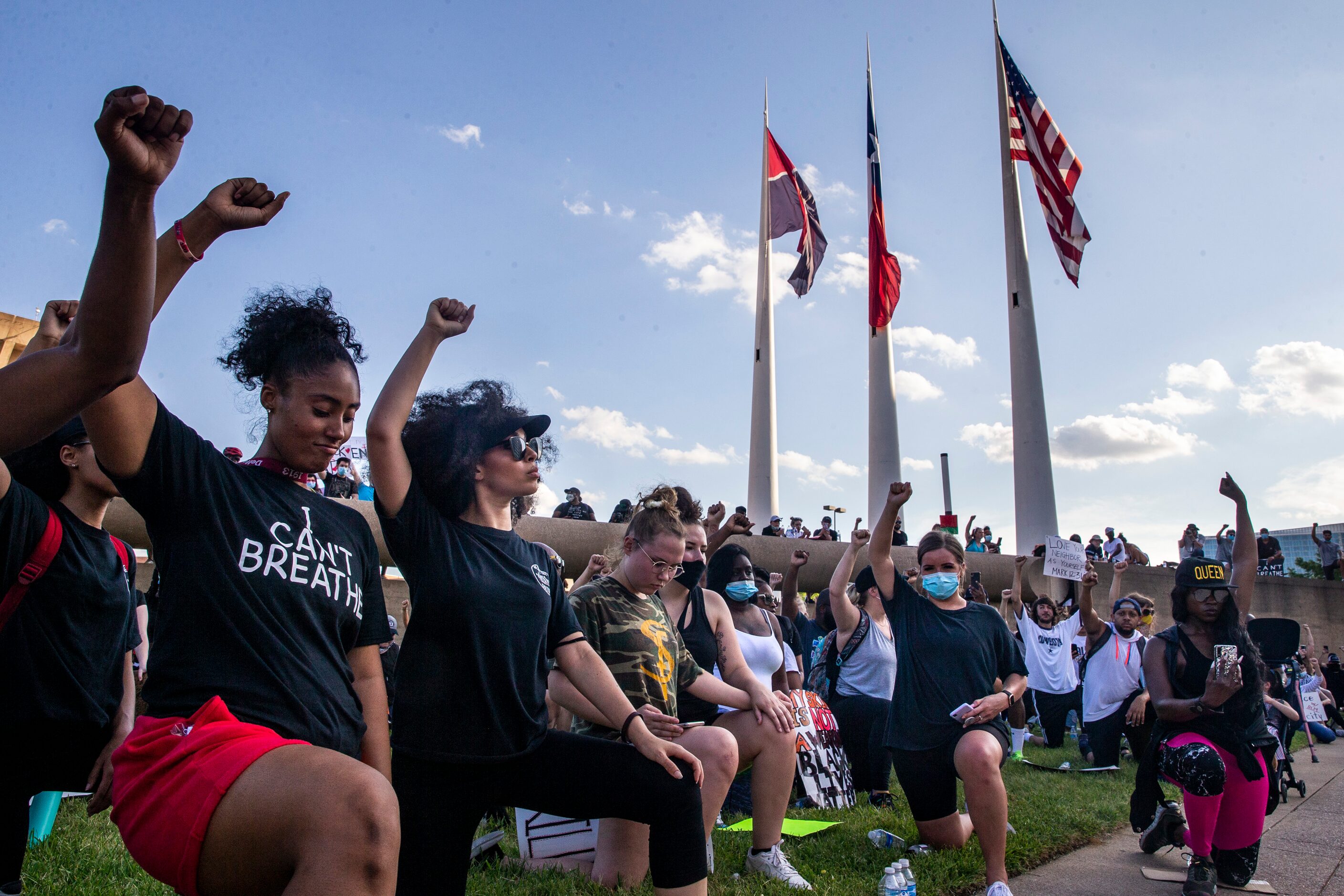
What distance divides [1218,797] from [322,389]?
521 cm

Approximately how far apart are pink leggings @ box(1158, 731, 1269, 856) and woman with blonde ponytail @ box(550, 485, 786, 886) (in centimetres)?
248

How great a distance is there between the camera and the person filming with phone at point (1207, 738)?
482 centimetres

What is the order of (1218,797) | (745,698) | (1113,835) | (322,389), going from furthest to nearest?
(1113,835) < (1218,797) < (745,698) < (322,389)

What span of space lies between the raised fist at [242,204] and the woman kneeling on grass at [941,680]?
11.4 ft

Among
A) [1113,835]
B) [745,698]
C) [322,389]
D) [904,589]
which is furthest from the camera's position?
[1113,835]

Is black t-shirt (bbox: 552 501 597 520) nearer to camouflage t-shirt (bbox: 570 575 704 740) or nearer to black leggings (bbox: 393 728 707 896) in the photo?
camouflage t-shirt (bbox: 570 575 704 740)

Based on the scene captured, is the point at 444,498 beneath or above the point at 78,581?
above

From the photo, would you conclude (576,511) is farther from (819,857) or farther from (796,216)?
(796,216)

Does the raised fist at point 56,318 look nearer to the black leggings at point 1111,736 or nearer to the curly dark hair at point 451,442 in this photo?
the curly dark hair at point 451,442

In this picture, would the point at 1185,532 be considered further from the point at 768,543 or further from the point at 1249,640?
the point at 1249,640

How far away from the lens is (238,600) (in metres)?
1.94

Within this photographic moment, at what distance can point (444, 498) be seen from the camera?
3.05m

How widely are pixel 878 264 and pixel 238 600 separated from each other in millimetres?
21270

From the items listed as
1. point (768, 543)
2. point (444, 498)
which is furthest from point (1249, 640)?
point (768, 543)
